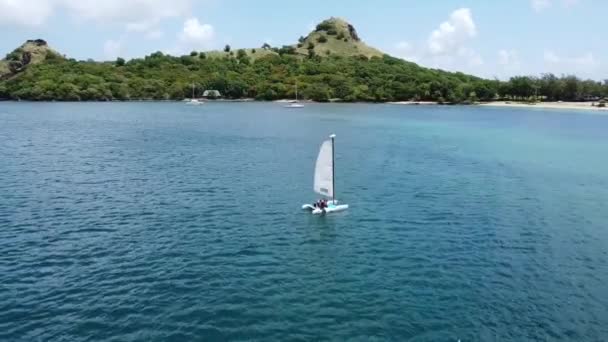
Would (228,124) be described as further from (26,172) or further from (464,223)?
(464,223)

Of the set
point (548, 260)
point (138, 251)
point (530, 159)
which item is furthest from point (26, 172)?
point (530, 159)

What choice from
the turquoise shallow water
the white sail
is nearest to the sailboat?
the white sail

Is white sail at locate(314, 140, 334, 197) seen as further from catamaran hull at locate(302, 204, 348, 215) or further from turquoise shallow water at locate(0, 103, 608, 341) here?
turquoise shallow water at locate(0, 103, 608, 341)

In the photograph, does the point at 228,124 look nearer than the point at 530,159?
No

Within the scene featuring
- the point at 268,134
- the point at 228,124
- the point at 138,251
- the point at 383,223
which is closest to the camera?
the point at 138,251

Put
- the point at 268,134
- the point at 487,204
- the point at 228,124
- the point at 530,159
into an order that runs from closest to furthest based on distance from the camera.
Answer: the point at 487,204
the point at 530,159
the point at 268,134
the point at 228,124

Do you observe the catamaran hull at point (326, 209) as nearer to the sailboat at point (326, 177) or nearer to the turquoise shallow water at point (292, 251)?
the sailboat at point (326, 177)

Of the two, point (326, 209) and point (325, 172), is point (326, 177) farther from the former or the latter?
point (326, 209)
